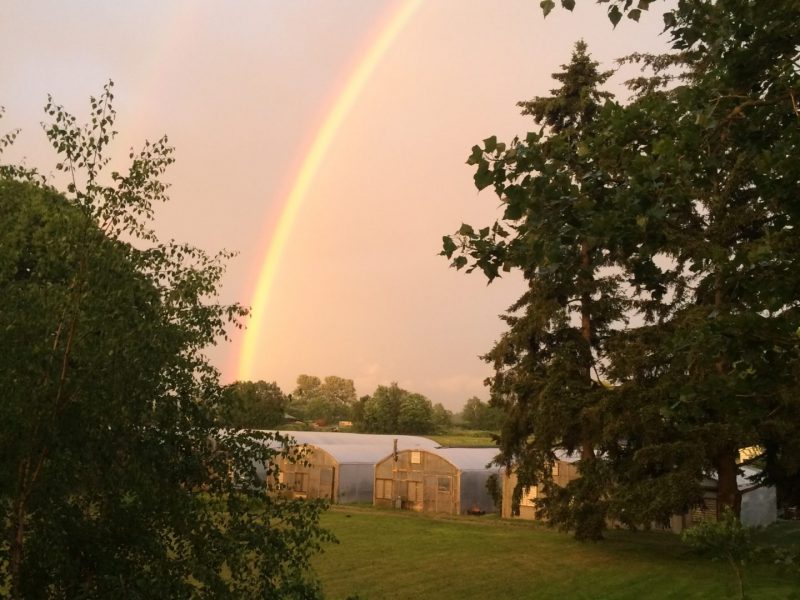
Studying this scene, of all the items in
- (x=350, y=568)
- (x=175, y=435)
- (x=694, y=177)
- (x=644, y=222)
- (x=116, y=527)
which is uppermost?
(x=694, y=177)

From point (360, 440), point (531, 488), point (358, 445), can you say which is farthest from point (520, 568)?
point (360, 440)

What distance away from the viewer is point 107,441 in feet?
17.5

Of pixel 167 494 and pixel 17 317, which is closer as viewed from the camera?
pixel 17 317

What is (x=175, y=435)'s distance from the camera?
5.84 metres

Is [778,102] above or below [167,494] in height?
above

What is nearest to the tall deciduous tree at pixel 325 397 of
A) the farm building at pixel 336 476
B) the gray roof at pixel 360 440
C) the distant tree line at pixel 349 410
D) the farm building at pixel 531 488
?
the distant tree line at pixel 349 410

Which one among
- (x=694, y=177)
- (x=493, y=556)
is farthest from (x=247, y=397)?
(x=493, y=556)

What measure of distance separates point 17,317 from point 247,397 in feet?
6.74

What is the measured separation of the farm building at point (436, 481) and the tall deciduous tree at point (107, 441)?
28.6 meters

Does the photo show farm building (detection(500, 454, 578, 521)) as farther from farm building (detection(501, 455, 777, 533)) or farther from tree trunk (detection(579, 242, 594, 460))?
tree trunk (detection(579, 242, 594, 460))

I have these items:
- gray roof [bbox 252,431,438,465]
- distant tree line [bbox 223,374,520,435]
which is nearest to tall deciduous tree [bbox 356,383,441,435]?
distant tree line [bbox 223,374,520,435]

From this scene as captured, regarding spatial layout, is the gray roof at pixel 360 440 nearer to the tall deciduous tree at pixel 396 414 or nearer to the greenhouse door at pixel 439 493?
the greenhouse door at pixel 439 493

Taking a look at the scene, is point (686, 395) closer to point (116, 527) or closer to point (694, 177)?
point (694, 177)

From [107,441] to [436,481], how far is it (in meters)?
30.8
